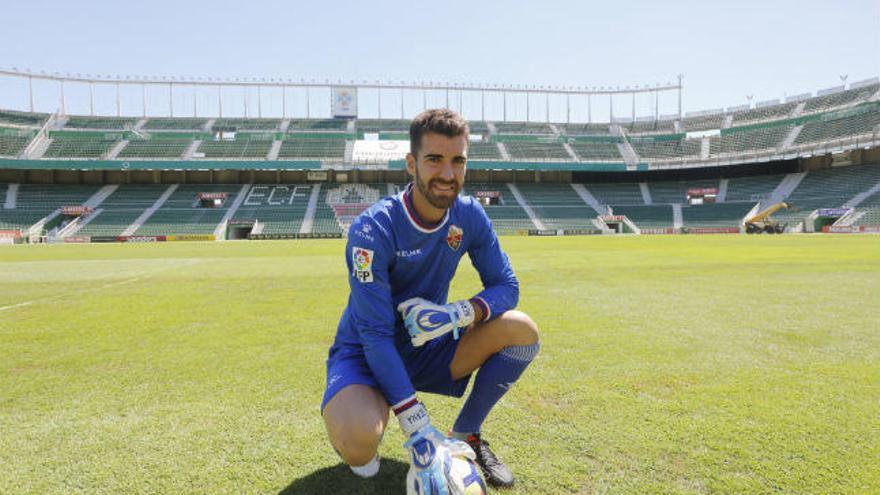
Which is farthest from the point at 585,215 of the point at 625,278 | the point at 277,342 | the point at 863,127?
the point at 277,342

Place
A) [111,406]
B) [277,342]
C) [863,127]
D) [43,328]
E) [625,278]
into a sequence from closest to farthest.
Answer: [111,406], [277,342], [43,328], [625,278], [863,127]

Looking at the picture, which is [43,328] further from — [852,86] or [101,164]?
[852,86]

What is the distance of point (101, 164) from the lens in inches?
1848

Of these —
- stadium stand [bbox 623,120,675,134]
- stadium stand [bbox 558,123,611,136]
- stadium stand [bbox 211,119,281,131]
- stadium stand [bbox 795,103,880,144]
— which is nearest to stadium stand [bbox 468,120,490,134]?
stadium stand [bbox 558,123,611,136]

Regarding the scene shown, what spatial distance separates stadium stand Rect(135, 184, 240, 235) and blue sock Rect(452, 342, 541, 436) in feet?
152

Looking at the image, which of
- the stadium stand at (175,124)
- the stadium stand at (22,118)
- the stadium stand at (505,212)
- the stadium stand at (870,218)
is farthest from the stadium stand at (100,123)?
the stadium stand at (870,218)

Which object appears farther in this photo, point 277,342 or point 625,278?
point 625,278

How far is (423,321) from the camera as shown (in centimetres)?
274

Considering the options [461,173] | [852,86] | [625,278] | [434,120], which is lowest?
[625,278]

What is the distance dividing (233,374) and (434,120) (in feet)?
10.0

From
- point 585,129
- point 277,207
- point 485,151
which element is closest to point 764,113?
point 585,129

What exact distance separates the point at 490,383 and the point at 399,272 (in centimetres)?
90

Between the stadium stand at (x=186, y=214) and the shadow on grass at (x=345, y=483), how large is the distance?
46.2 metres

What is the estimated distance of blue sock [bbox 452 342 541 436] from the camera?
285 cm
